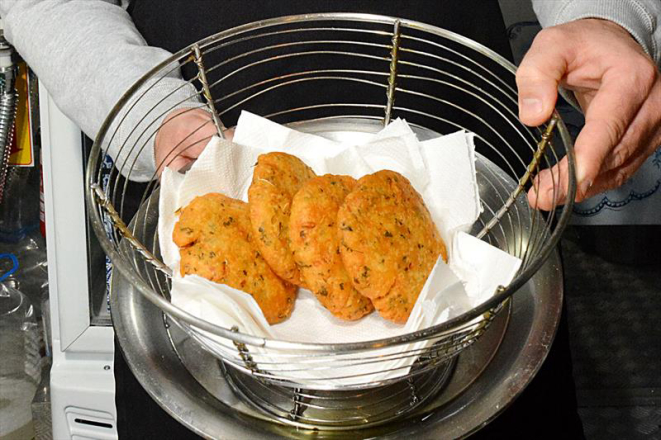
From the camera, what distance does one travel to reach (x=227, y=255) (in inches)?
24.3

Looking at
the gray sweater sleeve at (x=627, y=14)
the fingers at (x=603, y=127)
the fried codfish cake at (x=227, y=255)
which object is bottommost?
the fried codfish cake at (x=227, y=255)

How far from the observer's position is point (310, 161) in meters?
0.72

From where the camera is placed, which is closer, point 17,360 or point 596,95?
point 596,95

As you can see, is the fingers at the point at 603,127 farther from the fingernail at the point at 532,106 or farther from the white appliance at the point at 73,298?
the white appliance at the point at 73,298

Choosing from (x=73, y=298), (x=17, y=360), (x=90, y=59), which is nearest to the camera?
(x=90, y=59)

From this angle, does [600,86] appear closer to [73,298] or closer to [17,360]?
[73,298]

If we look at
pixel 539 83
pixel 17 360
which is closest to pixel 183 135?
pixel 539 83

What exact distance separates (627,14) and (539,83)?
227 millimetres

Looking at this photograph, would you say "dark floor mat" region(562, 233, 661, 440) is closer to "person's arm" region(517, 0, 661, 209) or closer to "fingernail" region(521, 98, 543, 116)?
"person's arm" region(517, 0, 661, 209)

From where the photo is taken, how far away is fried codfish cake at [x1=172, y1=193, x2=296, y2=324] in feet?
2.00

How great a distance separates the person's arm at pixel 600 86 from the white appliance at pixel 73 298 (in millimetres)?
646

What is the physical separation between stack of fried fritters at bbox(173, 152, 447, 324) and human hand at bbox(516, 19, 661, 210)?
0.12 meters

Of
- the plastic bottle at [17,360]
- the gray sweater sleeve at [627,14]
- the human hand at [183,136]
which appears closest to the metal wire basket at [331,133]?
the human hand at [183,136]

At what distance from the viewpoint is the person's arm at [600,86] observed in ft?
2.09
